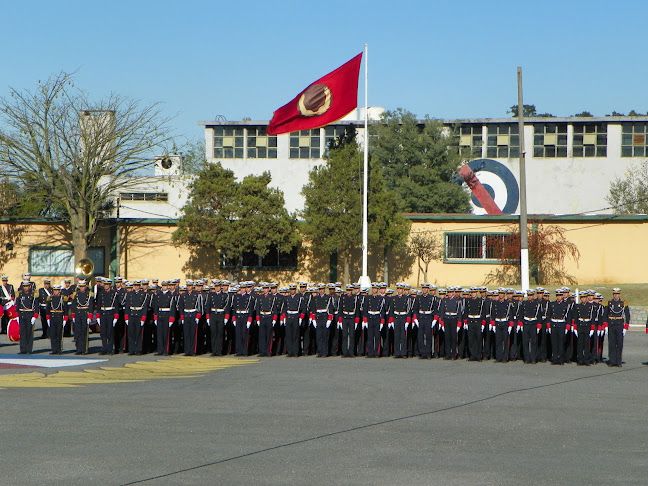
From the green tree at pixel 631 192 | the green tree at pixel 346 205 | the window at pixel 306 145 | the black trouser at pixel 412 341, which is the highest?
the window at pixel 306 145

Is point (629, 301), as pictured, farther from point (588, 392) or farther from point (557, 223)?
point (588, 392)

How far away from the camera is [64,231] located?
3703cm

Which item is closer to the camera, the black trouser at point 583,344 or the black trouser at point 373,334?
the black trouser at point 583,344

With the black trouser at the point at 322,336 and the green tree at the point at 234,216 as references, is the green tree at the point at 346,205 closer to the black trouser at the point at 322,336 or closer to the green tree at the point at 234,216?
the green tree at the point at 234,216

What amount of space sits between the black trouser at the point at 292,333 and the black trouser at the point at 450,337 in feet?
10.7

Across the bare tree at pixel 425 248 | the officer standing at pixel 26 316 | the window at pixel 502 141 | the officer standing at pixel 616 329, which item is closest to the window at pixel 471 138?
the window at pixel 502 141

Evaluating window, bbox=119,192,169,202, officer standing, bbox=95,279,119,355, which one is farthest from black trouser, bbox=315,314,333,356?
window, bbox=119,192,169,202

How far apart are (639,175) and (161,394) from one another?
4272 centimetres

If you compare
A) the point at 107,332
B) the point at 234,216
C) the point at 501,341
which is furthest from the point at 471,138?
the point at 107,332

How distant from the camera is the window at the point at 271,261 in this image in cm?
3669

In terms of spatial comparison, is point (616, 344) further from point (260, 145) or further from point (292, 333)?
point (260, 145)

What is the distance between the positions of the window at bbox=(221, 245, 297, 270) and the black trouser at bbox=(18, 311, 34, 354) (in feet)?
56.4

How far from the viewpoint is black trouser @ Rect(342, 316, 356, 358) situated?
62.3 feet

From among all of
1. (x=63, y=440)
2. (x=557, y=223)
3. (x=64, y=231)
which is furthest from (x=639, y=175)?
(x=63, y=440)
